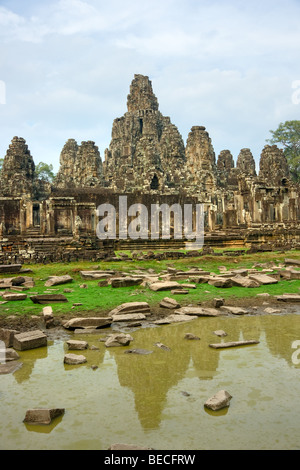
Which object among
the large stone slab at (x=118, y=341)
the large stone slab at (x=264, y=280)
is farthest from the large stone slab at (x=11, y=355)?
the large stone slab at (x=264, y=280)

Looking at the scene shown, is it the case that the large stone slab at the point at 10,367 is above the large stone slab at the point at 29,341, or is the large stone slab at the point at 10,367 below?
below

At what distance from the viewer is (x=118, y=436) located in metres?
2.67

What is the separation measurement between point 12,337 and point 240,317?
3495 mm

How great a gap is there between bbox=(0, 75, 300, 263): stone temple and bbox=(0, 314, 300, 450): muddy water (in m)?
10.6

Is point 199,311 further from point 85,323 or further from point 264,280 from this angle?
point 264,280

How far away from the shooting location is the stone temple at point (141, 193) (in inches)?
772

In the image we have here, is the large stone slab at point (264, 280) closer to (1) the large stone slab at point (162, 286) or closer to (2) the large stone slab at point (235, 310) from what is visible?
(1) the large stone slab at point (162, 286)

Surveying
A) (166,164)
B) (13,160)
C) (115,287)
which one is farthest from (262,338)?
(166,164)

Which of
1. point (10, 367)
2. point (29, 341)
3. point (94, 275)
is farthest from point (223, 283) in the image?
point (10, 367)

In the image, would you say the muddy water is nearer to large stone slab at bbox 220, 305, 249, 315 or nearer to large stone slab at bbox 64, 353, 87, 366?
large stone slab at bbox 64, 353, 87, 366

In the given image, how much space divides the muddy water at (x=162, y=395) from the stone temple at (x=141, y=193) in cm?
1065

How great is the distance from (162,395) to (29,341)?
7.05ft

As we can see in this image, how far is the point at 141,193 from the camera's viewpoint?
24547mm

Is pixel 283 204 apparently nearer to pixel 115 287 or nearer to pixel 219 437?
pixel 115 287
